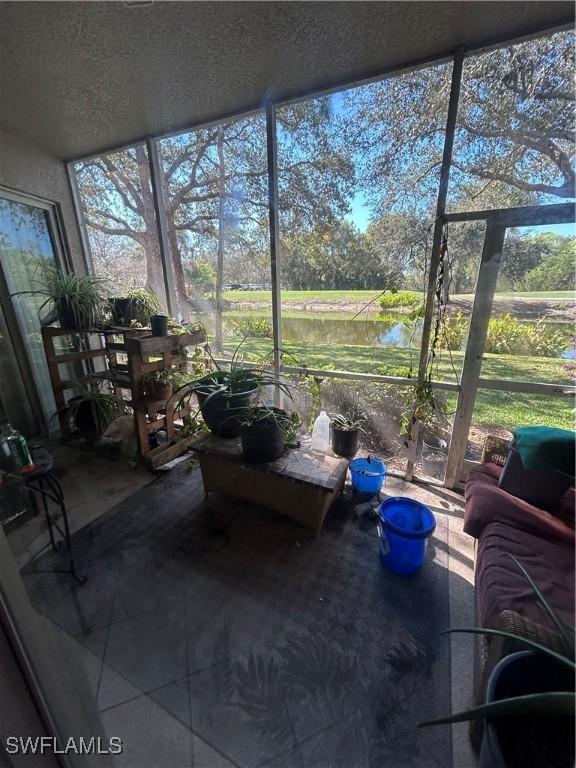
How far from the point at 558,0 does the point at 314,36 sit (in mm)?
1008

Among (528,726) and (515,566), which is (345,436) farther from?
(528,726)

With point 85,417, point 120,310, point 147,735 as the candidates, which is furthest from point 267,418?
point 85,417

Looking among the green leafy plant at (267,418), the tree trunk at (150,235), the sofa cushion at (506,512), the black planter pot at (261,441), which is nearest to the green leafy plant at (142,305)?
the tree trunk at (150,235)

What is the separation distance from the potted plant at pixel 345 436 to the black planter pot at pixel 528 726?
136cm

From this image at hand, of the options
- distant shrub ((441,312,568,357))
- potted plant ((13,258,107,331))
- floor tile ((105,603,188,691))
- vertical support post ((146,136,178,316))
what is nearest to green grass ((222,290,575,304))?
distant shrub ((441,312,568,357))

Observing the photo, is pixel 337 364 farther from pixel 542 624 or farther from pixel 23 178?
pixel 23 178

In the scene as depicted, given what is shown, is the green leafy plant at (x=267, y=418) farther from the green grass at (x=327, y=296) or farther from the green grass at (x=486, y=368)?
the green grass at (x=327, y=296)

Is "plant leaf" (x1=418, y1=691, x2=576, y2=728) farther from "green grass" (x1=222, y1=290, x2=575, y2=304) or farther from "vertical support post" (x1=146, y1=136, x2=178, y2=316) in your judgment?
"vertical support post" (x1=146, y1=136, x2=178, y2=316)

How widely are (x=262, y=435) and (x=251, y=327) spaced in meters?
1.06

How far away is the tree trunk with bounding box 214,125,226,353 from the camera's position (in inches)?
84.4

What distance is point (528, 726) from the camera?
566 millimetres

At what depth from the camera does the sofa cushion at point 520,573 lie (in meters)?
0.65

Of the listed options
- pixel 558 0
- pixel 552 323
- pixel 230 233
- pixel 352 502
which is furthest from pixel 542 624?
pixel 230 233

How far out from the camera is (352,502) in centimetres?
188
